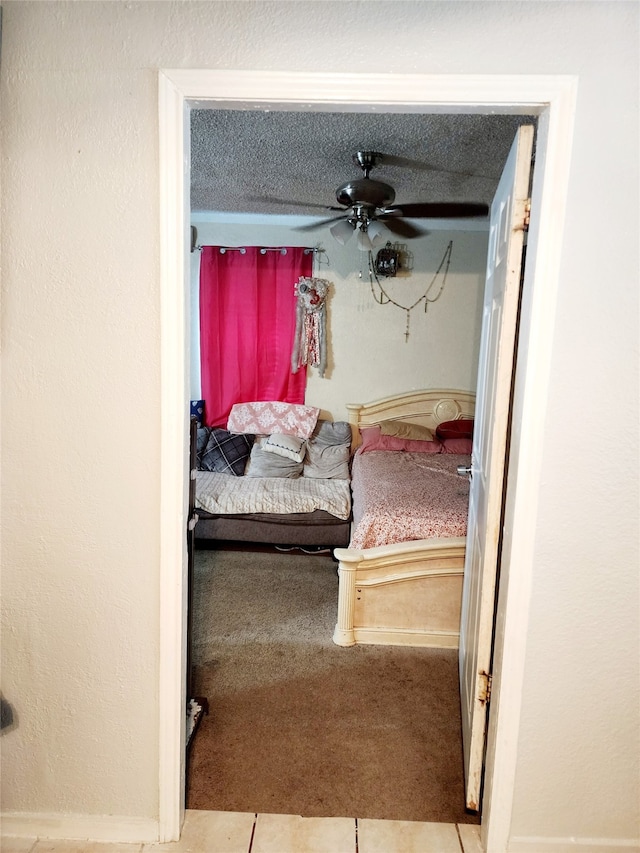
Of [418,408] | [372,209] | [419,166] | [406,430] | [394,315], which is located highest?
[419,166]

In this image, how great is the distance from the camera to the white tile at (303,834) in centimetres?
174

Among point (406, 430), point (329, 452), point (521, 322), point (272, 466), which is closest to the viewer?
point (521, 322)

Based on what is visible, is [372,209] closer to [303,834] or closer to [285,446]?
[285,446]

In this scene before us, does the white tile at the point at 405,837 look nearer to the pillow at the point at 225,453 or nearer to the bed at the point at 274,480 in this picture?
the bed at the point at 274,480

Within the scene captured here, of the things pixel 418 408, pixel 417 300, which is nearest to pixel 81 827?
pixel 418 408

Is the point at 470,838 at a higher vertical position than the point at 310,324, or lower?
lower

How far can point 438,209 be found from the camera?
374 cm

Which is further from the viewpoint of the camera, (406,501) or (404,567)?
(406,501)

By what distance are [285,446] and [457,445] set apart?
1.33 meters

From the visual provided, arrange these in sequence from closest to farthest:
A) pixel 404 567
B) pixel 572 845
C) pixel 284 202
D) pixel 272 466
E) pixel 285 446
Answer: pixel 572 845 < pixel 404 567 < pixel 284 202 < pixel 272 466 < pixel 285 446

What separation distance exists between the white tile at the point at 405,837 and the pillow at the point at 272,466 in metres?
2.67

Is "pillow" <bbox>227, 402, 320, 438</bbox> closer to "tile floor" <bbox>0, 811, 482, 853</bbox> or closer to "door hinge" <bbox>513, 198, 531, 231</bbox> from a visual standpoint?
"tile floor" <bbox>0, 811, 482, 853</bbox>

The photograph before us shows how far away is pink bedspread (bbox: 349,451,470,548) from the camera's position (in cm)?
305

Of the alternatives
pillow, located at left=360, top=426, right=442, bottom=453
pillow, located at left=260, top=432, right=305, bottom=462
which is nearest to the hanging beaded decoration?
pillow, located at left=360, top=426, right=442, bottom=453
